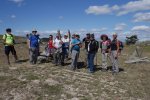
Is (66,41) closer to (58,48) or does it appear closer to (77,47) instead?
(58,48)

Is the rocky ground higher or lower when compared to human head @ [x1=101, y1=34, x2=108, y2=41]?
lower

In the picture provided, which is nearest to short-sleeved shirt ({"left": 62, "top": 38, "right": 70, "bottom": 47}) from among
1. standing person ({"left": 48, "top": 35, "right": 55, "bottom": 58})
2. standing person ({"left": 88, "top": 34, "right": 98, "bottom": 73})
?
standing person ({"left": 48, "top": 35, "right": 55, "bottom": 58})

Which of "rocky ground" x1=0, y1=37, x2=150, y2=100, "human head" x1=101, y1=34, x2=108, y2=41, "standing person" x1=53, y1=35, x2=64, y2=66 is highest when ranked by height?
"human head" x1=101, y1=34, x2=108, y2=41

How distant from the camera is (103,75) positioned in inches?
651

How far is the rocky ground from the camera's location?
13180mm

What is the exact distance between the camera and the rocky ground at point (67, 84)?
13180 millimetres

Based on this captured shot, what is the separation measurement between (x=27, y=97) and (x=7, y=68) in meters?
4.59

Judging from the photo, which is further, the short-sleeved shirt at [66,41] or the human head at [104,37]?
the short-sleeved shirt at [66,41]

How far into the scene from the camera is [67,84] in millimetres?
14391

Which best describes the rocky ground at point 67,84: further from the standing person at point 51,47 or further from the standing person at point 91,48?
the standing person at point 51,47

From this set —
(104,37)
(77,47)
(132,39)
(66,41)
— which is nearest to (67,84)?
(77,47)

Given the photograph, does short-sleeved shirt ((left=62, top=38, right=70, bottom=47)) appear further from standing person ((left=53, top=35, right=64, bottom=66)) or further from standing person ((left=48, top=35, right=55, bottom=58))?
standing person ((left=53, top=35, right=64, bottom=66))

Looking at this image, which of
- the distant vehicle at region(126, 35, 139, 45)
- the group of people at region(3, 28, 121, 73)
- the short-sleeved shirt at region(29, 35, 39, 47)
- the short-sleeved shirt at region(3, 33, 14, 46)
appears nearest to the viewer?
the group of people at region(3, 28, 121, 73)

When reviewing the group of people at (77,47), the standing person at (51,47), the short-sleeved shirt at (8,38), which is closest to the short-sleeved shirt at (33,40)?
the group of people at (77,47)
